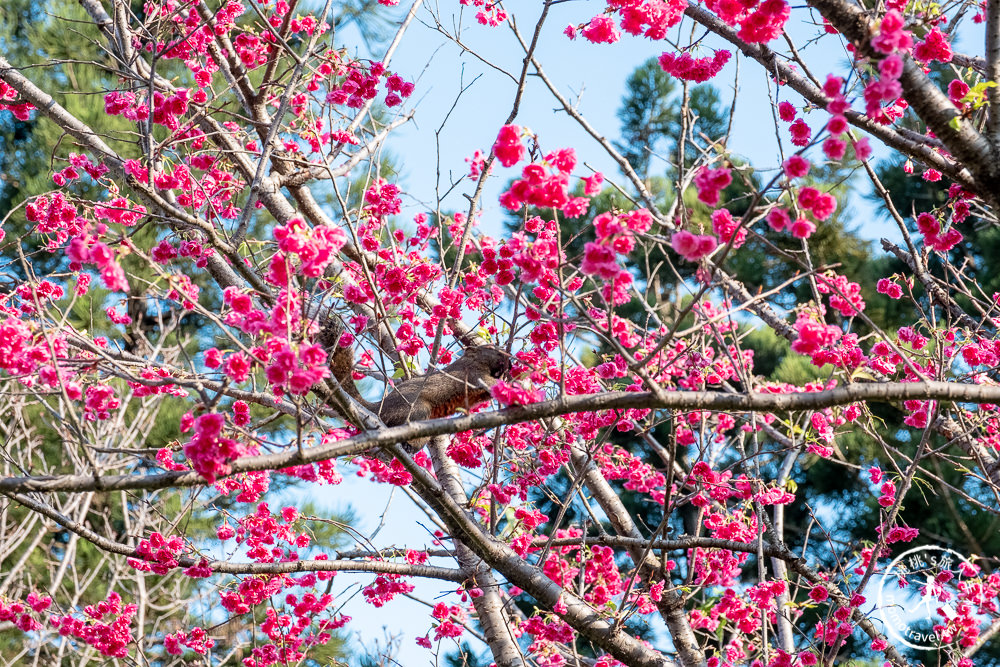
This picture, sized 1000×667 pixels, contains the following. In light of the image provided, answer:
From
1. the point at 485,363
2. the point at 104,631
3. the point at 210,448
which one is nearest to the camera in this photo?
the point at 210,448

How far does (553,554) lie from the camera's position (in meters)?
5.22

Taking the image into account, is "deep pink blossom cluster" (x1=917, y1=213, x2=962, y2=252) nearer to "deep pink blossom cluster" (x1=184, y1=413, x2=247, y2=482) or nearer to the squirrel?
the squirrel

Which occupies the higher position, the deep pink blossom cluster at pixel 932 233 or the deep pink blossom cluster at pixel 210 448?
the deep pink blossom cluster at pixel 932 233

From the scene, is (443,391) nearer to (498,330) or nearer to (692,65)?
(498,330)

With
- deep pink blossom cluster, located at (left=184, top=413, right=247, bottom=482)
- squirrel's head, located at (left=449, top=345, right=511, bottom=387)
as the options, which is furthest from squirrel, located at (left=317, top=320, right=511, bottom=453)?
deep pink blossom cluster, located at (left=184, top=413, right=247, bottom=482)

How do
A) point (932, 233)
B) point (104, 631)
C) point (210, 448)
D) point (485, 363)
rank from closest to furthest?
point (210, 448), point (932, 233), point (485, 363), point (104, 631)

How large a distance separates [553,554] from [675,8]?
317 centimetres

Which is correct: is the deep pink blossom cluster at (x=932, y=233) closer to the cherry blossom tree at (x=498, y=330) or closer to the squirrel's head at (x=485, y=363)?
the cherry blossom tree at (x=498, y=330)

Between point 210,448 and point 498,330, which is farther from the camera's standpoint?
point 498,330

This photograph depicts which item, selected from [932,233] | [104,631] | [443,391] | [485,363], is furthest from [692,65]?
[104,631]

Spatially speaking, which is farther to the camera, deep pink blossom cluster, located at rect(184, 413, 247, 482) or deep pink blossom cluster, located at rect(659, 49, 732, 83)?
deep pink blossom cluster, located at rect(659, 49, 732, 83)

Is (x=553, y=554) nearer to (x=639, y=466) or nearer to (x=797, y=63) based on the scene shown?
(x=639, y=466)

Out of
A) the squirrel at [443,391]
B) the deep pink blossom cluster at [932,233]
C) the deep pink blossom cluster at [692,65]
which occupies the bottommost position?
the squirrel at [443,391]

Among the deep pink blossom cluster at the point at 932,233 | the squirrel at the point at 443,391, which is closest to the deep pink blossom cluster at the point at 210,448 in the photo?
the squirrel at the point at 443,391
